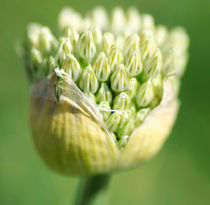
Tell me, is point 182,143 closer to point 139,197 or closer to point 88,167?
point 139,197

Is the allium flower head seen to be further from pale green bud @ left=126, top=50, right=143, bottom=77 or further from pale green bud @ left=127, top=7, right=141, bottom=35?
pale green bud @ left=127, top=7, right=141, bottom=35

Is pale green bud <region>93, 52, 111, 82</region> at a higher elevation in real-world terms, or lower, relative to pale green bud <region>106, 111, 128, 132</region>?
higher

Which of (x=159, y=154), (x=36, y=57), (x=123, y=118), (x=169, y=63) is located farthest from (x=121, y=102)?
(x=159, y=154)

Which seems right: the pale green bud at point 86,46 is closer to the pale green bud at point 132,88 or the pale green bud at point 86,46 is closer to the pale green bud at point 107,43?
the pale green bud at point 107,43

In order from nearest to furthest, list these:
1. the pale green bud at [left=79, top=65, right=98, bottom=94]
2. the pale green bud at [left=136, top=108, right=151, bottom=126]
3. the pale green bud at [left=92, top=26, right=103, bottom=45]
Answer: the pale green bud at [left=79, top=65, right=98, bottom=94] → the pale green bud at [left=136, top=108, right=151, bottom=126] → the pale green bud at [left=92, top=26, right=103, bottom=45]

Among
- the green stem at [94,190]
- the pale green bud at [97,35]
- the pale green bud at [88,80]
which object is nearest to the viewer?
the pale green bud at [88,80]

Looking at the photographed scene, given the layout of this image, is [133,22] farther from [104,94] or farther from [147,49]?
[104,94]

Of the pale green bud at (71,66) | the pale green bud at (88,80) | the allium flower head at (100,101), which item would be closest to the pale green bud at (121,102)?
the allium flower head at (100,101)

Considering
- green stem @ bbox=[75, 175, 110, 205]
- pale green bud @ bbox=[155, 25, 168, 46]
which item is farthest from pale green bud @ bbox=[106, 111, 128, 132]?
pale green bud @ bbox=[155, 25, 168, 46]

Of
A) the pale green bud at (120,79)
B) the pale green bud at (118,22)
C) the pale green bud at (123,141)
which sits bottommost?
the pale green bud at (123,141)
